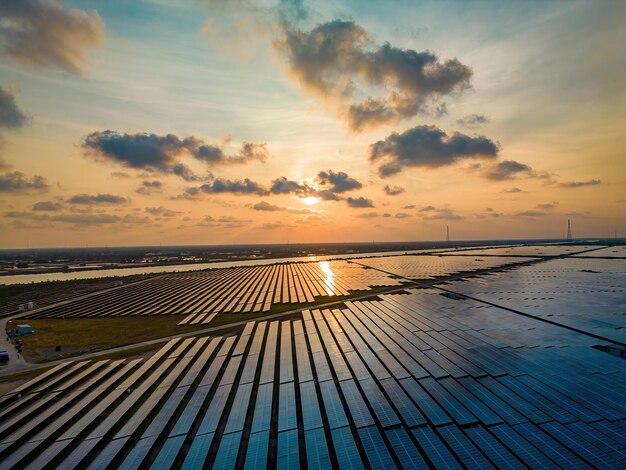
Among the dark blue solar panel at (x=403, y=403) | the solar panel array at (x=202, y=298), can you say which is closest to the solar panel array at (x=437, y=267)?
the solar panel array at (x=202, y=298)

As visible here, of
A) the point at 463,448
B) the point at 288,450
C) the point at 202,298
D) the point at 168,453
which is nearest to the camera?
the point at 463,448

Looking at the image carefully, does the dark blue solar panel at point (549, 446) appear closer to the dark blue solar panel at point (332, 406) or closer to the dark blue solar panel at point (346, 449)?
the dark blue solar panel at point (346, 449)

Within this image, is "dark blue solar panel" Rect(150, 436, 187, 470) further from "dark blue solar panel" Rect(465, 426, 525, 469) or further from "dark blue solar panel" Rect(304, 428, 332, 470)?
"dark blue solar panel" Rect(465, 426, 525, 469)

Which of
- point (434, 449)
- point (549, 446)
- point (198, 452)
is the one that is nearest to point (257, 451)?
point (198, 452)

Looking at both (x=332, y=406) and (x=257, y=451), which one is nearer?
(x=257, y=451)

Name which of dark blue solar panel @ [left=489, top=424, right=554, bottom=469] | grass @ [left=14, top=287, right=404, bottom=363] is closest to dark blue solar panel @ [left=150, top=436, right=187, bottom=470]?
dark blue solar panel @ [left=489, top=424, right=554, bottom=469]

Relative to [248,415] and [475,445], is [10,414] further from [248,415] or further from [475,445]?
[475,445]

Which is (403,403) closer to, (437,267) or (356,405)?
(356,405)
